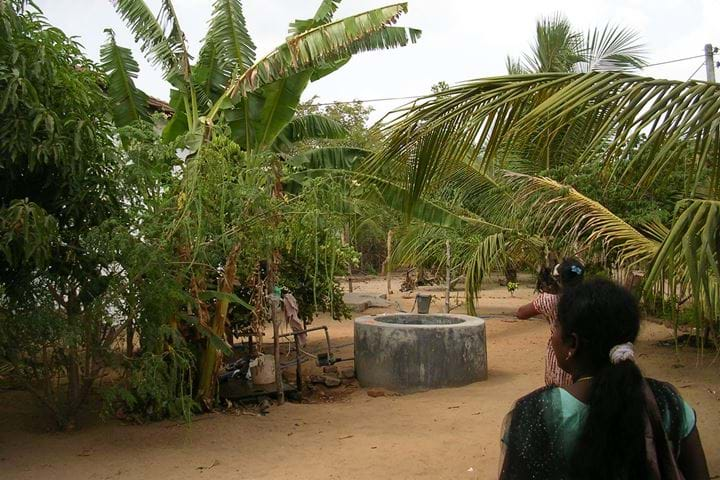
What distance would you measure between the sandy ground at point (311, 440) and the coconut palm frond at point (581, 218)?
92 centimetres

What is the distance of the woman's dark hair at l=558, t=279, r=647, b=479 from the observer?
1.68 metres

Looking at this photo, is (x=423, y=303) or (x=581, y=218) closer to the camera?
(x=581, y=218)

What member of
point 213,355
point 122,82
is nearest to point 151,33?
point 122,82

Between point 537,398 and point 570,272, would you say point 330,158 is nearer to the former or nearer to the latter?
point 570,272

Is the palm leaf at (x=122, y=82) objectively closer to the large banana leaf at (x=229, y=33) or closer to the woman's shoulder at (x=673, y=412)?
the large banana leaf at (x=229, y=33)

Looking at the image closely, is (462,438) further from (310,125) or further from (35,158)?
(310,125)

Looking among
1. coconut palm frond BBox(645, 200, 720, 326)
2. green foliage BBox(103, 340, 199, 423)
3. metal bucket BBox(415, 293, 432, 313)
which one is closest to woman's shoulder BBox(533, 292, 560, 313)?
coconut palm frond BBox(645, 200, 720, 326)

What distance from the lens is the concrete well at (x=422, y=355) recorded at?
8625 mm

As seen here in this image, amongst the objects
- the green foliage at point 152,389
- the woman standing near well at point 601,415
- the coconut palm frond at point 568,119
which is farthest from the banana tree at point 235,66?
the woman standing near well at point 601,415

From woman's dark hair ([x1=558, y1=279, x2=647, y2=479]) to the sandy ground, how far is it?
372cm

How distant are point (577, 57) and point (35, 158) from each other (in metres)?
10.0

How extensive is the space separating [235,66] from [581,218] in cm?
446

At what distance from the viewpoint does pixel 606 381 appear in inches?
68.3

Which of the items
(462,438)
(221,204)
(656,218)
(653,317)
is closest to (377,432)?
(462,438)
